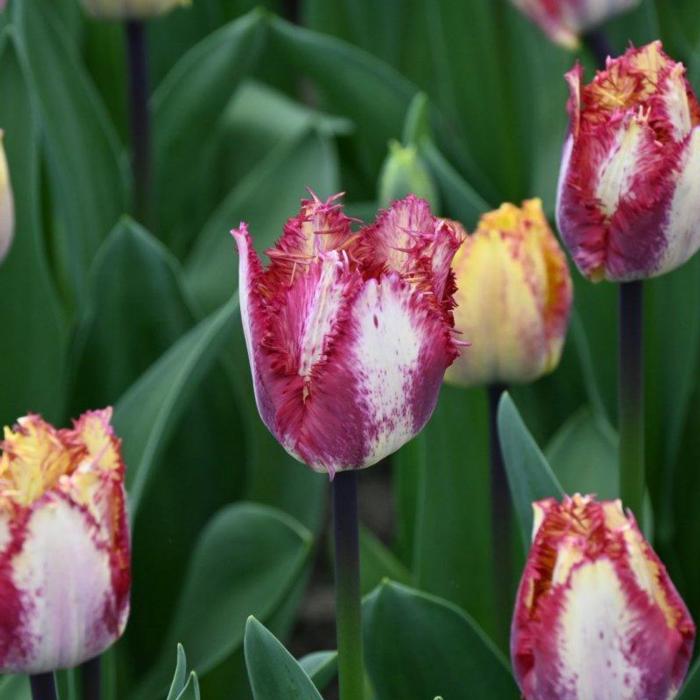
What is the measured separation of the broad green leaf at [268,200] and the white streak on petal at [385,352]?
0.84 meters

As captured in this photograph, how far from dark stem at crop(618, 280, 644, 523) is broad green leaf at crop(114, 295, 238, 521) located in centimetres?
29

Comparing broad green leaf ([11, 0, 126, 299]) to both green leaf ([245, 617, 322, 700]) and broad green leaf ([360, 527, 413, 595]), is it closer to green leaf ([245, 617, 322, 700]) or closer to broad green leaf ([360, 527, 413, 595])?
broad green leaf ([360, 527, 413, 595])

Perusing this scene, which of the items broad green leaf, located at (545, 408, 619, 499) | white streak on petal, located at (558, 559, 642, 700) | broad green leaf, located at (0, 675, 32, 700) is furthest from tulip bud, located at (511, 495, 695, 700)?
broad green leaf, located at (545, 408, 619, 499)

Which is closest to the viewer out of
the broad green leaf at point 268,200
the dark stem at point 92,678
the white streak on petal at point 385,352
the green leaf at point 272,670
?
the white streak on petal at point 385,352

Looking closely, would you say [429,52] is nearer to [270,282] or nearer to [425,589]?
[425,589]

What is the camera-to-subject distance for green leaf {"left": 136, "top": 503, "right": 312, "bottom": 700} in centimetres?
125

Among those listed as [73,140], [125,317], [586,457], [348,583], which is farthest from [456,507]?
[73,140]

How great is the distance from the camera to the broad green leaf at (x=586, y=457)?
121 centimetres

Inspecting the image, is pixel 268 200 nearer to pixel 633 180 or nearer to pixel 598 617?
pixel 633 180

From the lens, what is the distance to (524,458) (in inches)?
36.2

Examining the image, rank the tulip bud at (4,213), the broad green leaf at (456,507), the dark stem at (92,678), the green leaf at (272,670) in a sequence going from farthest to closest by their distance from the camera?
1. the broad green leaf at (456,507)
2. the tulip bud at (4,213)
3. the dark stem at (92,678)
4. the green leaf at (272,670)

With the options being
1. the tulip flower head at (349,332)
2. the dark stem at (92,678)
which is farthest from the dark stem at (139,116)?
the tulip flower head at (349,332)

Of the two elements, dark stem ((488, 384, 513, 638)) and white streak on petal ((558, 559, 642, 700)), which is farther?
dark stem ((488, 384, 513, 638))

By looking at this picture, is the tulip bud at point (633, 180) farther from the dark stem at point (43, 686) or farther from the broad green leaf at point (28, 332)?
the broad green leaf at point (28, 332)
